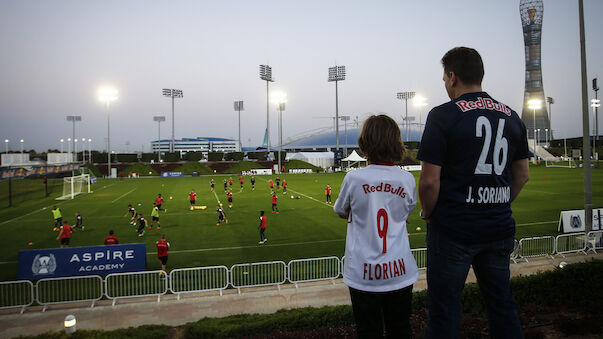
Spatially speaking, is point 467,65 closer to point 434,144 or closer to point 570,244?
point 434,144

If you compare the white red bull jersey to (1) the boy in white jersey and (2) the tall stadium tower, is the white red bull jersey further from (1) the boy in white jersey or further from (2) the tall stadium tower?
(2) the tall stadium tower

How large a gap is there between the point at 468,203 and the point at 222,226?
2087 cm

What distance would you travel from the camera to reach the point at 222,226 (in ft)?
73.3

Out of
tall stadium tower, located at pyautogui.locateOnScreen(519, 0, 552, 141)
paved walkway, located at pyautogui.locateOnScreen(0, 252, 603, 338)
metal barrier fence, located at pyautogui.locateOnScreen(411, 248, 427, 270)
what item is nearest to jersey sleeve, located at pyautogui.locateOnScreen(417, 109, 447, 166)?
paved walkway, located at pyautogui.locateOnScreen(0, 252, 603, 338)

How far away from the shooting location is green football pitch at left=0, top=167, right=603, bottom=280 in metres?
16.4

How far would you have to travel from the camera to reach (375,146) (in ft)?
8.84

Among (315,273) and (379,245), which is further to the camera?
(315,273)

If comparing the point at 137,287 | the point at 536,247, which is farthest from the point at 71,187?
the point at 536,247

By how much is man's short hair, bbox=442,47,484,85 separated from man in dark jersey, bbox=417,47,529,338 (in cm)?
2

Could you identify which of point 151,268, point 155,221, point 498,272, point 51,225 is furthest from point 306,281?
point 51,225

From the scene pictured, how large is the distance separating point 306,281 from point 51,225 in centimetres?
1884

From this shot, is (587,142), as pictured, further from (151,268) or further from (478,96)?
(151,268)

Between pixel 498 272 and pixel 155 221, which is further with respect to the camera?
pixel 155 221

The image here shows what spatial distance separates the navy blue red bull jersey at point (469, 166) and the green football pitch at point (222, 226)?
13.2 meters
